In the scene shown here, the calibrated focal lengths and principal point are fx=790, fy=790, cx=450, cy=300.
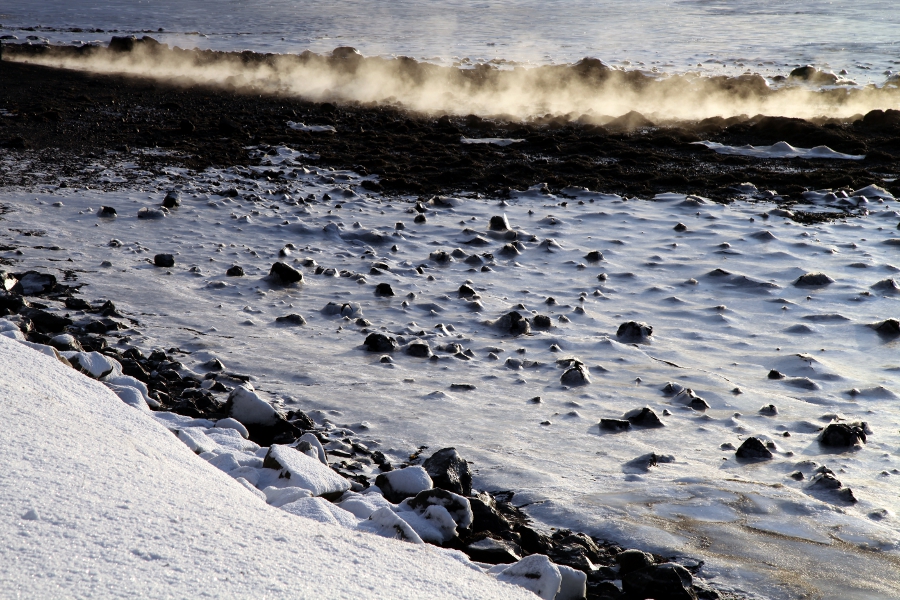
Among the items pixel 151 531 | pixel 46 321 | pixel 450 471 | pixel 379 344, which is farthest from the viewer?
pixel 379 344

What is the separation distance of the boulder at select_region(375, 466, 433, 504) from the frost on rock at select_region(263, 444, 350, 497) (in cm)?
14

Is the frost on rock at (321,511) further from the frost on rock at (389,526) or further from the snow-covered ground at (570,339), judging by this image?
the snow-covered ground at (570,339)

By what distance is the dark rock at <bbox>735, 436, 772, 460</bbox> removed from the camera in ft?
10.7

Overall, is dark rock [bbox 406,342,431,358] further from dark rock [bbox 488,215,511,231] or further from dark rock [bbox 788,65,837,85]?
dark rock [bbox 788,65,837,85]

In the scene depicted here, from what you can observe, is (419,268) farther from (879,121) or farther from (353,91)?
(353,91)

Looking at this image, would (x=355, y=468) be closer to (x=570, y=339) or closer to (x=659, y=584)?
(x=659, y=584)

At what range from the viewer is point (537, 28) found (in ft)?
90.0

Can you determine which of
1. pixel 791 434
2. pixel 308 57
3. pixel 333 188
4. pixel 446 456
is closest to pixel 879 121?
pixel 333 188

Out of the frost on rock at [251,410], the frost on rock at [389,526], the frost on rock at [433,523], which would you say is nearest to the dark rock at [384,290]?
the frost on rock at [251,410]

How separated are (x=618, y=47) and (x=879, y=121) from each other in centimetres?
1237

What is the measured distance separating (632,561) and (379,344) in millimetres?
2090

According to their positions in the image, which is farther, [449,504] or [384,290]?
[384,290]

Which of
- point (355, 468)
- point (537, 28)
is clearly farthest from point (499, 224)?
point (537, 28)

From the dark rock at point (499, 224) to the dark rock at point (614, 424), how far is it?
10.2 feet
